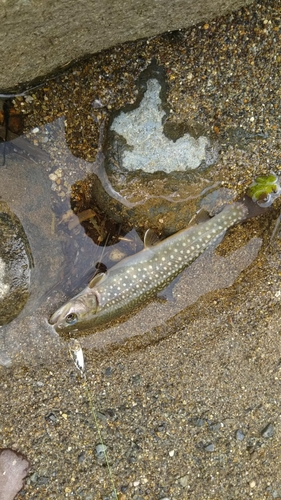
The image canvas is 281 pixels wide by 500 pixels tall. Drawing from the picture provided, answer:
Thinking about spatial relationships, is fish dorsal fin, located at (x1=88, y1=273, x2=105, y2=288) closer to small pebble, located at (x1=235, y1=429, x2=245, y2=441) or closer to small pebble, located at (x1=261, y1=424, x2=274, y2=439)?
small pebble, located at (x1=235, y1=429, x2=245, y2=441)

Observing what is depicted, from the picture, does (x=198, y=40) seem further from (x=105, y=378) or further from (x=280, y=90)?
(x=105, y=378)

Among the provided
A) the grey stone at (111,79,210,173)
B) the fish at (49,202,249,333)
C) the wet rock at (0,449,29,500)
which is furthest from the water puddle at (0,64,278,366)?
the wet rock at (0,449,29,500)

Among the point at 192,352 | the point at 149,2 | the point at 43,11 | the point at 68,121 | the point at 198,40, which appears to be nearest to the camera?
the point at 43,11

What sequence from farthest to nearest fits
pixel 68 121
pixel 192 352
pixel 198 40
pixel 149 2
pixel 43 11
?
pixel 192 352, pixel 68 121, pixel 198 40, pixel 149 2, pixel 43 11

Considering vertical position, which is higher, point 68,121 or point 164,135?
point 68,121

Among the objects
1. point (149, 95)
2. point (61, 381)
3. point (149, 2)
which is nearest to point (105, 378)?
point (61, 381)
